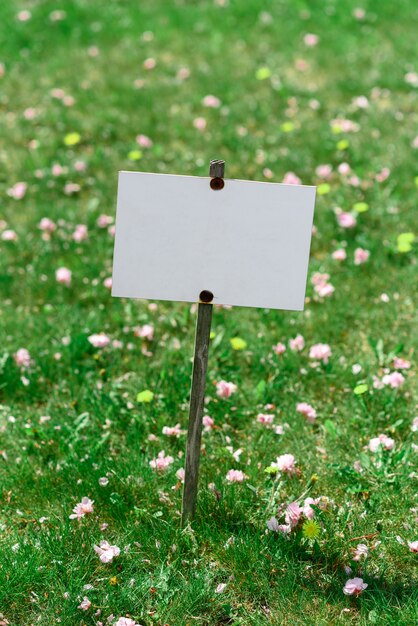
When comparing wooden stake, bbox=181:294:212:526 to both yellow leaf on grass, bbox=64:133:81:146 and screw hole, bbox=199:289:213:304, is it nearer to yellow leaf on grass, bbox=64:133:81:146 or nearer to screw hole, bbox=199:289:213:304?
screw hole, bbox=199:289:213:304

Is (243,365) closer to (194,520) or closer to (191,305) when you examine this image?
(191,305)

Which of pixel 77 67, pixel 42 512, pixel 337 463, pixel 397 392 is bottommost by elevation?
pixel 42 512

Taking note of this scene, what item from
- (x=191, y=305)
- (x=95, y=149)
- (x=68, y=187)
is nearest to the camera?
(x=191, y=305)

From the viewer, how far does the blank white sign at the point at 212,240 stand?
7.85ft

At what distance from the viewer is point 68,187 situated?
5.29 metres

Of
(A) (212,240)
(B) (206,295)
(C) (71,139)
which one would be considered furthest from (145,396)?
(C) (71,139)

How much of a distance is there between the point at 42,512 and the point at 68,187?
2.96 meters

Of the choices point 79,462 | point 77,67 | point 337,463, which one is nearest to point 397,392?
point 337,463

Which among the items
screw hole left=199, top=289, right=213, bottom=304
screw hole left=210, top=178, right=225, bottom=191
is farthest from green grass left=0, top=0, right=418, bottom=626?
screw hole left=210, top=178, right=225, bottom=191

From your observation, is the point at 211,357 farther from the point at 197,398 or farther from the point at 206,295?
the point at 206,295

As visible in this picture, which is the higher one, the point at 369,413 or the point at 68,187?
the point at 68,187

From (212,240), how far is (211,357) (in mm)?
1388

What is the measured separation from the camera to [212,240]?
2.46 metres

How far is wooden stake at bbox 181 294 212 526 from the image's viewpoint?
258cm
